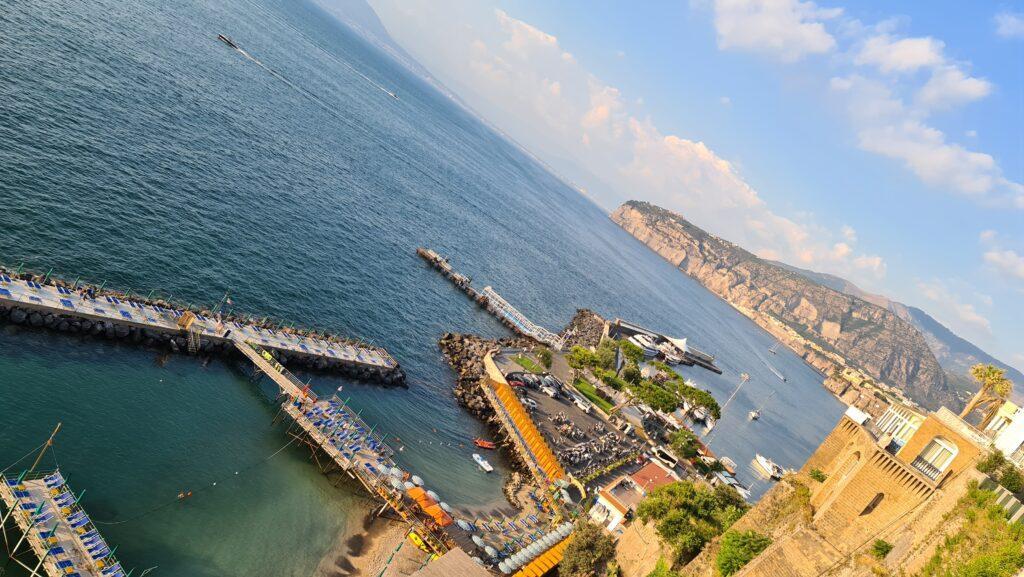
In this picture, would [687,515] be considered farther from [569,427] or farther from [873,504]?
[569,427]

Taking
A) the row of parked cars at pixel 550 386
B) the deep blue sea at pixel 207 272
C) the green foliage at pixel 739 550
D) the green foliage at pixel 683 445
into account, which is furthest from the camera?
the green foliage at pixel 683 445

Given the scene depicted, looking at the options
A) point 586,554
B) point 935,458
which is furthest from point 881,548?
point 586,554

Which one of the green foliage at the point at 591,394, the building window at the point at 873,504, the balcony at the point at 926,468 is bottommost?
the green foliage at the point at 591,394

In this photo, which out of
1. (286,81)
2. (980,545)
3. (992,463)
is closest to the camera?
(980,545)

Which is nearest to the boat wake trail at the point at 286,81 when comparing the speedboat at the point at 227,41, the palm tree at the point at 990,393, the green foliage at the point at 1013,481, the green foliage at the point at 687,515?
the speedboat at the point at 227,41

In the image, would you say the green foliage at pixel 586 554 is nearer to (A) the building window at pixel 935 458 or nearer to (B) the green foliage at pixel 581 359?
(A) the building window at pixel 935 458

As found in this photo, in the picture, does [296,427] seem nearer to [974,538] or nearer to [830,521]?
[830,521]
